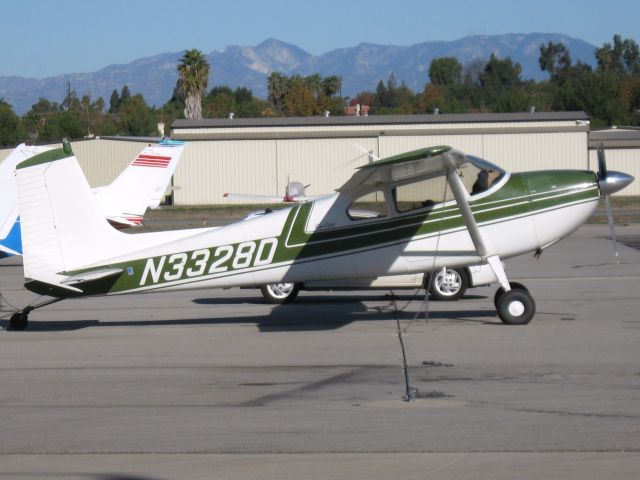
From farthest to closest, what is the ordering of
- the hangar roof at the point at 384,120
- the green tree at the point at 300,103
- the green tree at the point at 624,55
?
the green tree at the point at 624,55
the green tree at the point at 300,103
the hangar roof at the point at 384,120

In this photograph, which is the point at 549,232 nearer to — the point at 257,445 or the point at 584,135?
the point at 257,445

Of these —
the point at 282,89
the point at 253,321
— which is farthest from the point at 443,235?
the point at 282,89

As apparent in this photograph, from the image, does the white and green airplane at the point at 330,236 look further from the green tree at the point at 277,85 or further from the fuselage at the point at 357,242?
the green tree at the point at 277,85

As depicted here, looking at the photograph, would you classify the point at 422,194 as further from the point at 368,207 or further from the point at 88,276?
the point at 88,276

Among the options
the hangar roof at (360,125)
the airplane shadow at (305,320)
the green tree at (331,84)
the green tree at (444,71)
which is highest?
the green tree at (444,71)

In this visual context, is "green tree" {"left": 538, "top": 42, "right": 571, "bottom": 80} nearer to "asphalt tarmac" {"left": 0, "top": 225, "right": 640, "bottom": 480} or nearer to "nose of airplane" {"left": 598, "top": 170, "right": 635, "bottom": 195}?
"asphalt tarmac" {"left": 0, "top": 225, "right": 640, "bottom": 480}

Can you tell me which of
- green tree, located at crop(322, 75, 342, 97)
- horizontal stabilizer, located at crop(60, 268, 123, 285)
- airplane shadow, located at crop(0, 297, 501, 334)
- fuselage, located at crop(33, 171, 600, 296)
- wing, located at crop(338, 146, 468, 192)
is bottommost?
airplane shadow, located at crop(0, 297, 501, 334)

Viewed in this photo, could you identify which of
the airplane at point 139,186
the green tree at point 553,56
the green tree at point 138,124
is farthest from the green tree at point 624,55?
the airplane at point 139,186

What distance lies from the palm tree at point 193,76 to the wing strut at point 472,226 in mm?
68255

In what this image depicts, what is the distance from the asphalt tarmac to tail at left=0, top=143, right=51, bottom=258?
274cm

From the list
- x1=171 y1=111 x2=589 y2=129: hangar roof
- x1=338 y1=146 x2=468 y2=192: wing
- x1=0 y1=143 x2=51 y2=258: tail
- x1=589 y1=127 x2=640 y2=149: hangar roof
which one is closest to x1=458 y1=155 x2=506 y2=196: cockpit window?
x1=338 y1=146 x2=468 y2=192: wing

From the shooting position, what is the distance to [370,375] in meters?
9.69

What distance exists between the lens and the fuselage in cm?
1265

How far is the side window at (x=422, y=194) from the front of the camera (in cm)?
1264
